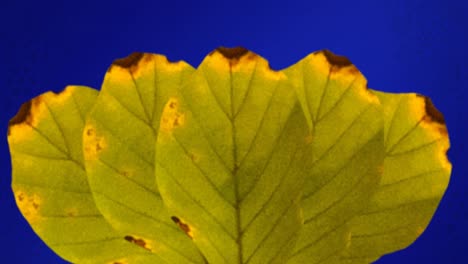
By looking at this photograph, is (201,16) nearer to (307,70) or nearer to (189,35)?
(189,35)

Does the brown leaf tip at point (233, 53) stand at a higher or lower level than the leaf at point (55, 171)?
higher

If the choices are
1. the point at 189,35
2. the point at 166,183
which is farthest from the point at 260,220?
the point at 189,35

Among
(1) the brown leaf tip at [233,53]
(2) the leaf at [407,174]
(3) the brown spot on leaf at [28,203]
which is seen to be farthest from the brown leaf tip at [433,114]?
(3) the brown spot on leaf at [28,203]

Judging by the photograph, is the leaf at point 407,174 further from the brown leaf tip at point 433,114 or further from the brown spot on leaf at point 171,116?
the brown spot on leaf at point 171,116

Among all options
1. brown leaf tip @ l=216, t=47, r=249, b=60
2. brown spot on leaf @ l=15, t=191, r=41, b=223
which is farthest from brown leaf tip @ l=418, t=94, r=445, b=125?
brown spot on leaf @ l=15, t=191, r=41, b=223

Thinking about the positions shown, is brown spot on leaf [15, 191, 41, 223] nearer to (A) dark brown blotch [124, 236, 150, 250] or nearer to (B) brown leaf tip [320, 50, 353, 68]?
(A) dark brown blotch [124, 236, 150, 250]

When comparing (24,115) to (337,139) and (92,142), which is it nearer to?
(92,142)
